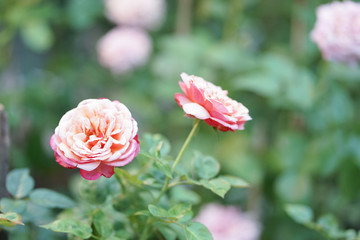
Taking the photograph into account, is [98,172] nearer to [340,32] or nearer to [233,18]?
[340,32]

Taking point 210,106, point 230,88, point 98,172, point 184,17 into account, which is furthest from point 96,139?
point 184,17

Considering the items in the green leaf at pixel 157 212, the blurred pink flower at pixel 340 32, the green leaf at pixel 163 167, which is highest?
the blurred pink flower at pixel 340 32

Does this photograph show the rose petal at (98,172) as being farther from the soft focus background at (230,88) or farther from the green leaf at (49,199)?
the soft focus background at (230,88)

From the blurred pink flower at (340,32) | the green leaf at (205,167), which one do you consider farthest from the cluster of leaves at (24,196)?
the blurred pink flower at (340,32)

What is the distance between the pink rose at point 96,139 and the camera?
Result: 1.61 ft

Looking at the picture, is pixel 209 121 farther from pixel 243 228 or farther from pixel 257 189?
pixel 257 189

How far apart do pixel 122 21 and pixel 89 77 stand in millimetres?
340

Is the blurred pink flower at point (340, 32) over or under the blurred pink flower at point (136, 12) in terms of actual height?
over

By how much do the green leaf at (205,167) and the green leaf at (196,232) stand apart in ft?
0.27

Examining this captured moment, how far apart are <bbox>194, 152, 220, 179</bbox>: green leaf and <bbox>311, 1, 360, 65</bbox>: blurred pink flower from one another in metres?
0.55

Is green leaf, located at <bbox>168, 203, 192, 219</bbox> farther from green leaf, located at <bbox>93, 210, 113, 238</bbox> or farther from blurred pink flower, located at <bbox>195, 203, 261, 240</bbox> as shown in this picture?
blurred pink flower, located at <bbox>195, 203, 261, 240</bbox>

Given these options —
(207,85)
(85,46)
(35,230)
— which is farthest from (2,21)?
(207,85)

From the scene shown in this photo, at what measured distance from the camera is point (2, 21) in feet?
5.00

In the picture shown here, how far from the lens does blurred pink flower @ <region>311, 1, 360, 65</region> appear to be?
100 cm
